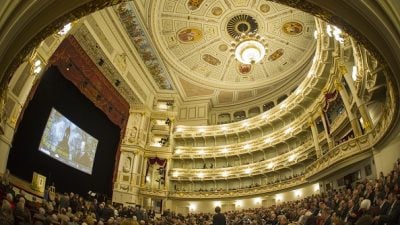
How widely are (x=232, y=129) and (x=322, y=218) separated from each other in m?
18.1

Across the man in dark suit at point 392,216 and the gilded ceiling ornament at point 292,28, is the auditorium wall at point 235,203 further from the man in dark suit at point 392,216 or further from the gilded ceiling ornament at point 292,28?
the man in dark suit at point 392,216

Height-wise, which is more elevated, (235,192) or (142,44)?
(142,44)

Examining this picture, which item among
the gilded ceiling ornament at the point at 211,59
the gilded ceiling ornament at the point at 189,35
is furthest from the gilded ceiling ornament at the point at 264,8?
the gilded ceiling ornament at the point at 211,59

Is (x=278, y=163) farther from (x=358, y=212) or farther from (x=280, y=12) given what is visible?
(x=358, y=212)

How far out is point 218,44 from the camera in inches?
903

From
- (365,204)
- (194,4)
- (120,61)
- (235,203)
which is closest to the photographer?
(365,204)

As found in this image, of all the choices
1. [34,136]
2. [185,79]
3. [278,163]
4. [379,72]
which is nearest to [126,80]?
[185,79]

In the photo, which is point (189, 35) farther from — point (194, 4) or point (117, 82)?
point (117, 82)

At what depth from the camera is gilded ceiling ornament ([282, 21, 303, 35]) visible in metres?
20.5

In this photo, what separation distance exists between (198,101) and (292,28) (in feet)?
37.9

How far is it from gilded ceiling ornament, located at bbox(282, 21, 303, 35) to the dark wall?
14.5 meters

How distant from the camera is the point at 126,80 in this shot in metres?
21.2

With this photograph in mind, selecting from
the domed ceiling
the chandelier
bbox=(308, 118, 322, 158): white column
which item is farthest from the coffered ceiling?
bbox=(308, 118, 322, 158): white column

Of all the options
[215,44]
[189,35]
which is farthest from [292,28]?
[189,35]
